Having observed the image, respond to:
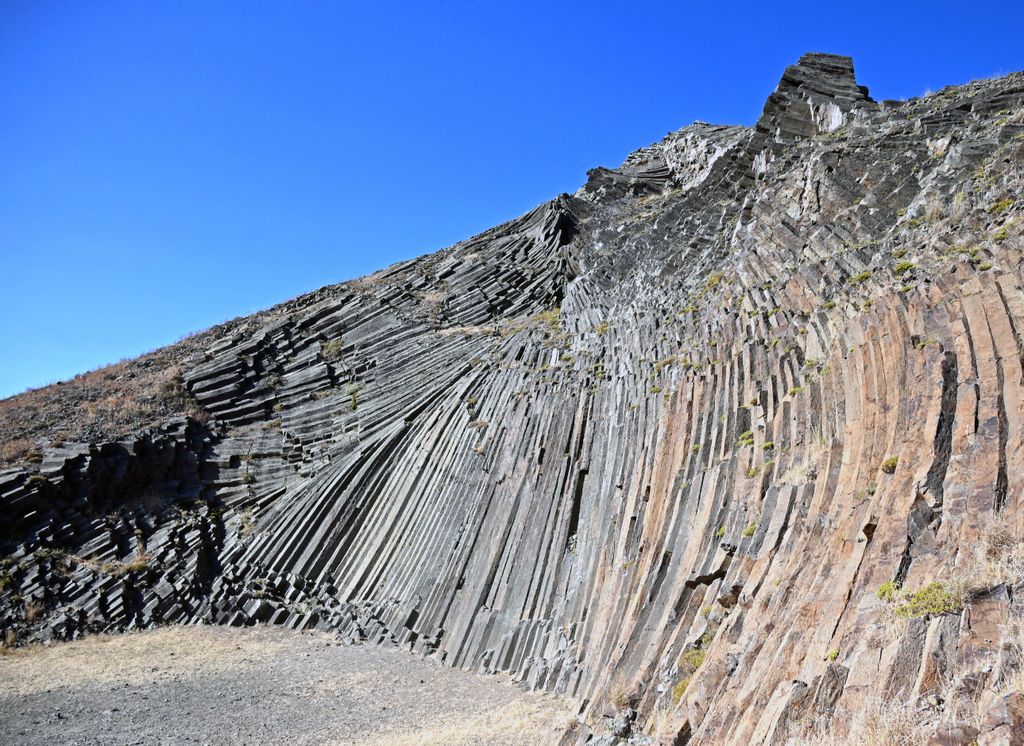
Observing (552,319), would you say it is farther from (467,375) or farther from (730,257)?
(730,257)

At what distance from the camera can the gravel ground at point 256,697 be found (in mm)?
11531

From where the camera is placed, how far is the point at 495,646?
14.5 m

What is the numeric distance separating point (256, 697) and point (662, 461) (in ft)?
29.3

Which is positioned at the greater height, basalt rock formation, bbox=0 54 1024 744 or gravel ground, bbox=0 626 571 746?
basalt rock formation, bbox=0 54 1024 744

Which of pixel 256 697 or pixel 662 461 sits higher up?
pixel 662 461

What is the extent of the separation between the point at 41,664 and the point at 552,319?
17.4 meters

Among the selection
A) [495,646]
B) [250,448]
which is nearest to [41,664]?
[250,448]

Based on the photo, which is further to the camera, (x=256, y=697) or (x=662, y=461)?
(x=256, y=697)

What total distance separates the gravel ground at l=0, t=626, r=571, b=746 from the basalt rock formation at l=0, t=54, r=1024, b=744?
36.5 inches

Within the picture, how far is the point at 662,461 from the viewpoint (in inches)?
508

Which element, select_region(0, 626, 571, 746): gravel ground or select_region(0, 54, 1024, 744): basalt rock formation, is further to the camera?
select_region(0, 626, 571, 746): gravel ground

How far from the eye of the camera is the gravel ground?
11.5 meters

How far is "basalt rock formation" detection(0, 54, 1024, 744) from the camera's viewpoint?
242 inches

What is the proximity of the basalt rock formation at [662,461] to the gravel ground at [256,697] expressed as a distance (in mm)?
927
